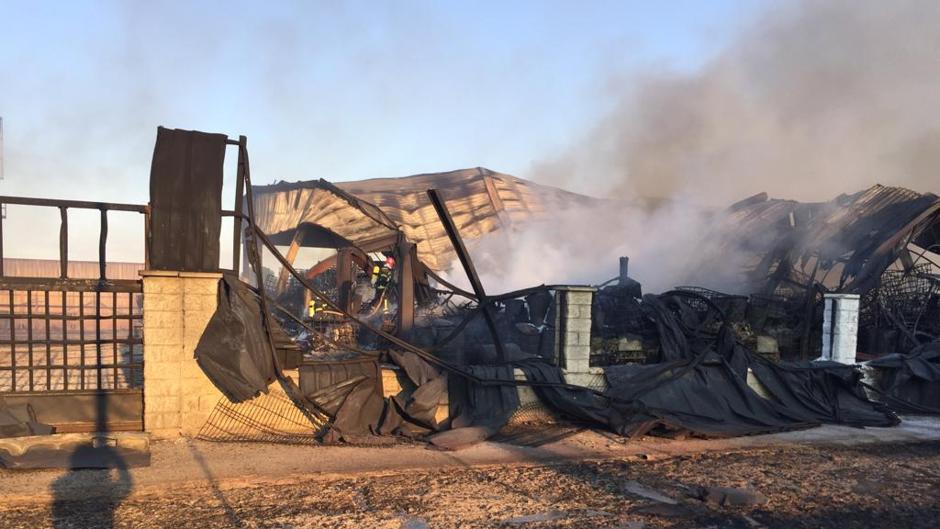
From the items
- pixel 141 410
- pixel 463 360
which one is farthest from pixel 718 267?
pixel 141 410

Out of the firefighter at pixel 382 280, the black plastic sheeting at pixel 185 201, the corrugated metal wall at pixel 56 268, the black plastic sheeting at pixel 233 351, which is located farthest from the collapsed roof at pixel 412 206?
the corrugated metal wall at pixel 56 268

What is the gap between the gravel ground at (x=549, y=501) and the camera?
175 inches

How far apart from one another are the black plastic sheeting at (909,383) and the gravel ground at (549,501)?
11.7 feet

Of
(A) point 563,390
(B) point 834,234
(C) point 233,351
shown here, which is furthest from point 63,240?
(B) point 834,234

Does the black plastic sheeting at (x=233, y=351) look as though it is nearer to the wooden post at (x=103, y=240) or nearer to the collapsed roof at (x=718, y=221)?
the wooden post at (x=103, y=240)

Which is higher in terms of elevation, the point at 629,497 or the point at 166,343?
the point at 166,343

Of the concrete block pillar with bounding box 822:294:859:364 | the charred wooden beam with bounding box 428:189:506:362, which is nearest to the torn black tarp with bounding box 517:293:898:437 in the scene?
the charred wooden beam with bounding box 428:189:506:362

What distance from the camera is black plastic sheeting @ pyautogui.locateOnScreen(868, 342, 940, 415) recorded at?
934 centimetres

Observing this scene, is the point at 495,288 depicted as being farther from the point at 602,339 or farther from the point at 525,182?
the point at 602,339

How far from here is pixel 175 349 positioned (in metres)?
6.48

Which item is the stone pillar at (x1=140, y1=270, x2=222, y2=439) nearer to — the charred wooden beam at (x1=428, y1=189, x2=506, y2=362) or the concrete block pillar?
the charred wooden beam at (x1=428, y1=189, x2=506, y2=362)

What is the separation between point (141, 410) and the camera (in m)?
6.59

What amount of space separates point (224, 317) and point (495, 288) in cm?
1452

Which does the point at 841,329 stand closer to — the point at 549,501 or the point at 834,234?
the point at 549,501
